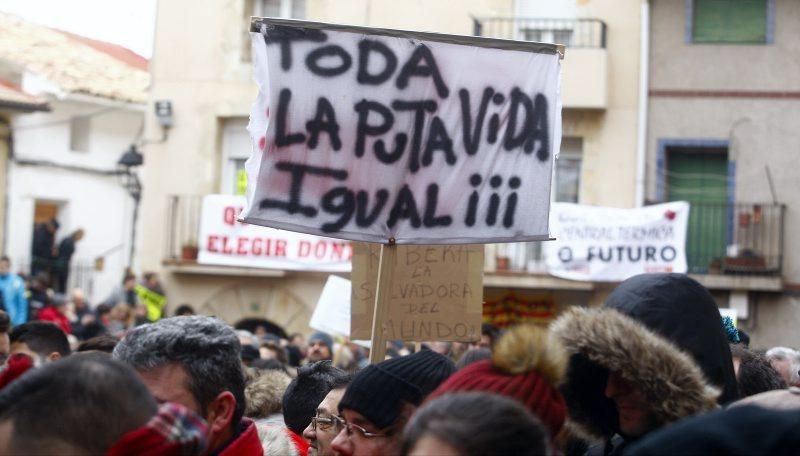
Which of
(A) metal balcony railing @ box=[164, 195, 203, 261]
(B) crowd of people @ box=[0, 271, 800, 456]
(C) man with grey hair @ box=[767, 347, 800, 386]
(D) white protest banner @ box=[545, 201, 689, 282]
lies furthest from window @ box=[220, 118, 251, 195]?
(B) crowd of people @ box=[0, 271, 800, 456]

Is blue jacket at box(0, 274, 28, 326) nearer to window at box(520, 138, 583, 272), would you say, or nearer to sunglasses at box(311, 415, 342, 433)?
window at box(520, 138, 583, 272)

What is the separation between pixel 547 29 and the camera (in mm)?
21875

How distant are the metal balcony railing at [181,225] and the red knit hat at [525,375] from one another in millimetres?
20280

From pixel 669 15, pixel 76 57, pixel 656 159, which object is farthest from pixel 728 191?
pixel 76 57

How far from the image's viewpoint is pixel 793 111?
69.6 ft

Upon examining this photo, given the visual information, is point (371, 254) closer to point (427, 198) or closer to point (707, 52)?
point (427, 198)

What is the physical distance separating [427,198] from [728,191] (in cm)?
1672

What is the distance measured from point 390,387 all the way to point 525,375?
40.4 inches

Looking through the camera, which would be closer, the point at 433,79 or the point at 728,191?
the point at 433,79

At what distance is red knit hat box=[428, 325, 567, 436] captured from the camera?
2.84 m

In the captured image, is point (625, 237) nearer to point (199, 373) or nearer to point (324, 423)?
point (324, 423)

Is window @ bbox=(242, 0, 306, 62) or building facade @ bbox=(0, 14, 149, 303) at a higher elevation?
window @ bbox=(242, 0, 306, 62)

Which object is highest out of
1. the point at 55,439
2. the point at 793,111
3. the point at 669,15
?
the point at 669,15

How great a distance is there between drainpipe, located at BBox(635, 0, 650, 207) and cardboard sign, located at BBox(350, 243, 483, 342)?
1573 cm
